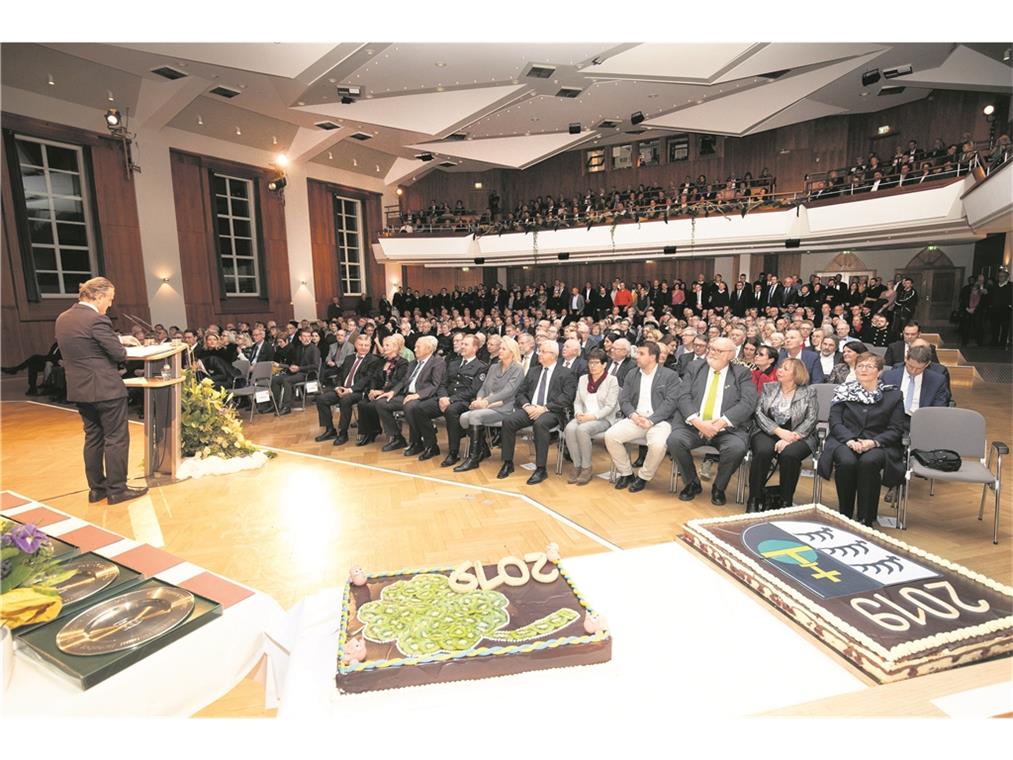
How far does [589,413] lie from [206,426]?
3526mm

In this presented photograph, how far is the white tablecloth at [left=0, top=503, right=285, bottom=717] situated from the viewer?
1.08 m

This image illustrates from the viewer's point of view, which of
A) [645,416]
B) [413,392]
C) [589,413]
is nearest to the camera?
[645,416]

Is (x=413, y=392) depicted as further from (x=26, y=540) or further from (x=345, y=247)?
(x=345, y=247)

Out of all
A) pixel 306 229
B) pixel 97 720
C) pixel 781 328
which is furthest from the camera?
pixel 306 229

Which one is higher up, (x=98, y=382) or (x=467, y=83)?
(x=467, y=83)

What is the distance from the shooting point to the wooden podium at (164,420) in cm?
452

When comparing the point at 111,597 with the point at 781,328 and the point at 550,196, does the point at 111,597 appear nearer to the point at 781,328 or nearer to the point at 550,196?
the point at 781,328

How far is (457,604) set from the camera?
51.9 inches

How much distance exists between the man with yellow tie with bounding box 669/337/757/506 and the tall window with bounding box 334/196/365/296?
14.4 m

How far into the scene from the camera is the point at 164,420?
474 cm

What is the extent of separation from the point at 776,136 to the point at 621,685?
19153mm

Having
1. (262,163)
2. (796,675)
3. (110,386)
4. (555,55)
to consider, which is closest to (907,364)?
(796,675)

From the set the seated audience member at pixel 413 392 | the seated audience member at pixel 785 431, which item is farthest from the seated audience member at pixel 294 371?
the seated audience member at pixel 785 431

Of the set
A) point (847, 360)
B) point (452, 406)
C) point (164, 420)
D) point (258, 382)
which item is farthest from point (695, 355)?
point (258, 382)
